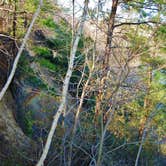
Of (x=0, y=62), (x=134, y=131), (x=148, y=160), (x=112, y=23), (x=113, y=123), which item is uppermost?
(x=112, y=23)

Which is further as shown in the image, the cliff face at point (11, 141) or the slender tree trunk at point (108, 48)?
the slender tree trunk at point (108, 48)

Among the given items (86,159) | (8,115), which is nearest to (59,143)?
(86,159)

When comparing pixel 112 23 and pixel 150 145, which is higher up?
Answer: pixel 112 23

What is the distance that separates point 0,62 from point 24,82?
2.40 meters

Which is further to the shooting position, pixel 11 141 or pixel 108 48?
pixel 108 48

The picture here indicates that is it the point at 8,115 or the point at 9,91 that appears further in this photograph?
the point at 9,91

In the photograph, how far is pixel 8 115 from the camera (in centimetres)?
1110

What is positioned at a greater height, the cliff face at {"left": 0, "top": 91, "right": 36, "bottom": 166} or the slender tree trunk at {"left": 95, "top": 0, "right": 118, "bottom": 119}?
the slender tree trunk at {"left": 95, "top": 0, "right": 118, "bottom": 119}

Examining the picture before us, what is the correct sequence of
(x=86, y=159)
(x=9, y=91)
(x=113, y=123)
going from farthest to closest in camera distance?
1. (x=9, y=91)
2. (x=113, y=123)
3. (x=86, y=159)

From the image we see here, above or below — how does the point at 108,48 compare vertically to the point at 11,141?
above

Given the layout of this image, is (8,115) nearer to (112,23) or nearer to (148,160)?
(112,23)

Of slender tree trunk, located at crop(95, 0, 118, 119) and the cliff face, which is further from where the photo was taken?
slender tree trunk, located at crop(95, 0, 118, 119)

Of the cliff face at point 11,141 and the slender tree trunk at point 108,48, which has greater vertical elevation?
the slender tree trunk at point 108,48

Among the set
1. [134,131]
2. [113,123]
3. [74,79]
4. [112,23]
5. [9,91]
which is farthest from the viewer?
[74,79]
